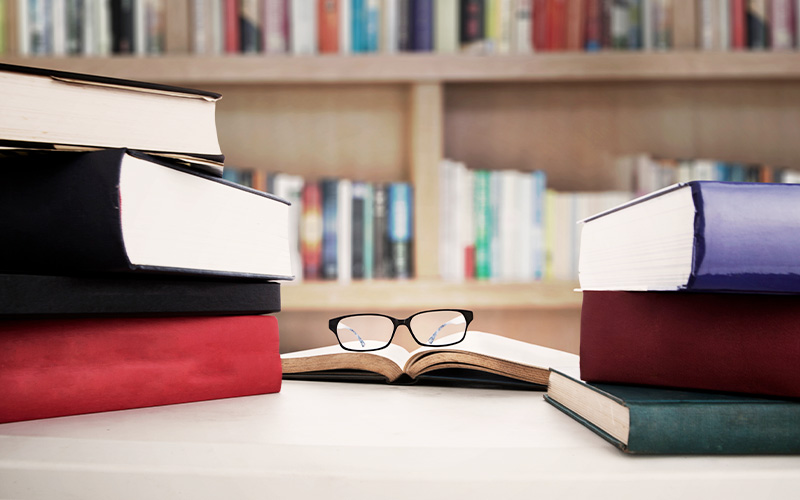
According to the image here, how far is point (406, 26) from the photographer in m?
1.66

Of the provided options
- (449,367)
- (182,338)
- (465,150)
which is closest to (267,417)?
(182,338)

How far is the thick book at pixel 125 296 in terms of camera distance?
1.38 ft

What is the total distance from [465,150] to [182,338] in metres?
1.47

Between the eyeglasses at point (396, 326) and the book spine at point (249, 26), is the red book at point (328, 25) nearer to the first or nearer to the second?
the book spine at point (249, 26)

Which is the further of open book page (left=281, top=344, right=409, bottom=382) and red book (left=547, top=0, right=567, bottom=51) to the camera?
red book (left=547, top=0, right=567, bottom=51)

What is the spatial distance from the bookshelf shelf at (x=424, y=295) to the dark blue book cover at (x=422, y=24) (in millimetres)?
622

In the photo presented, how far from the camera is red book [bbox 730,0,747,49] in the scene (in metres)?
1.67

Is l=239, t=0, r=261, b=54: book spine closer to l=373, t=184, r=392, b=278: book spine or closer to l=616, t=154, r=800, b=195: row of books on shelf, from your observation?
l=373, t=184, r=392, b=278: book spine

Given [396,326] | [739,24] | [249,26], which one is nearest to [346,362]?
[396,326]

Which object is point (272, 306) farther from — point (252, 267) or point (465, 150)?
point (465, 150)

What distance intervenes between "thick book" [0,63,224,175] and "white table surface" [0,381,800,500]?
0.66ft

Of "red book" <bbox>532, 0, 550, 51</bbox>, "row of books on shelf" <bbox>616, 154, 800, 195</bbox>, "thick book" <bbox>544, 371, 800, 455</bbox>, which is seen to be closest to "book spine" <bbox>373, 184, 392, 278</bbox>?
"red book" <bbox>532, 0, 550, 51</bbox>

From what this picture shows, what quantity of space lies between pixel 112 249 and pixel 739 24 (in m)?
1.77

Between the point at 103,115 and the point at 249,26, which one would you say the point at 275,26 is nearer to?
the point at 249,26
